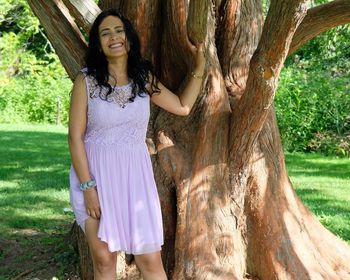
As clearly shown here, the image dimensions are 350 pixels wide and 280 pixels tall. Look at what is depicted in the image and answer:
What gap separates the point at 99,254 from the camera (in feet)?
12.1

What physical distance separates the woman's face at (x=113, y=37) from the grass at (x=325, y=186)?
3524 mm

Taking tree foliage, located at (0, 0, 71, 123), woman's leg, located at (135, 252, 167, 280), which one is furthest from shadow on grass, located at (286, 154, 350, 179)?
tree foliage, located at (0, 0, 71, 123)

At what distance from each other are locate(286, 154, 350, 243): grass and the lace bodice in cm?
330

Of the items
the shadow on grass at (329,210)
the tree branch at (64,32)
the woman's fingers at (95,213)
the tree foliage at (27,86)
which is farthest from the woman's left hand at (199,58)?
the tree foliage at (27,86)

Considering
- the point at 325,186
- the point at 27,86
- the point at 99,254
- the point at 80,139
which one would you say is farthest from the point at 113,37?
the point at 27,86

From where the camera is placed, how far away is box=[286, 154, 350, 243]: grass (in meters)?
6.88

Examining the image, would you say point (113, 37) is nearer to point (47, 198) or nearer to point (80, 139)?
point (80, 139)

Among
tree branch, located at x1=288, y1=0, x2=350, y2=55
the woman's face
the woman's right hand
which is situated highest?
tree branch, located at x1=288, y1=0, x2=350, y2=55

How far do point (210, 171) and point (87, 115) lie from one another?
1239 millimetres

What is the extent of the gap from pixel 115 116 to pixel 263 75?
98cm

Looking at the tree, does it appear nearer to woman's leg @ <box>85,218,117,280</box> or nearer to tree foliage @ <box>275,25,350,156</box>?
woman's leg @ <box>85,218,117,280</box>

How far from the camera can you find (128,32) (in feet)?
12.0

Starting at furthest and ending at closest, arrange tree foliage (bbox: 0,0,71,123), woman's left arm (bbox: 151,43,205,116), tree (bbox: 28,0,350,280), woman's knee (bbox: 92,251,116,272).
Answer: tree foliage (bbox: 0,0,71,123)
tree (bbox: 28,0,350,280)
woman's left arm (bbox: 151,43,205,116)
woman's knee (bbox: 92,251,116,272)

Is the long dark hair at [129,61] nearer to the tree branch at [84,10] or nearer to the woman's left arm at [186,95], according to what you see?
the woman's left arm at [186,95]
